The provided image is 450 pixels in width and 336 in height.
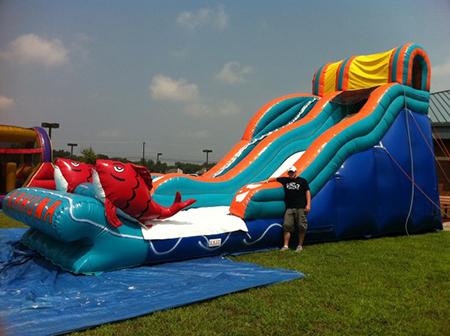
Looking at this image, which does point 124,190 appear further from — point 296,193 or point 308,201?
point 308,201

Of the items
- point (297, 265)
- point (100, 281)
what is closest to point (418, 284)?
point (297, 265)

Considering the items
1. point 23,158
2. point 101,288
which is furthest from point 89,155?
point 101,288

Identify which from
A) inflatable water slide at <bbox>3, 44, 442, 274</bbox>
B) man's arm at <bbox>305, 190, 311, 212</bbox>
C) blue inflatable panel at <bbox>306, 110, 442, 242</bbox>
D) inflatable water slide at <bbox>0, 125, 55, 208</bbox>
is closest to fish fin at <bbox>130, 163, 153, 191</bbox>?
inflatable water slide at <bbox>3, 44, 442, 274</bbox>

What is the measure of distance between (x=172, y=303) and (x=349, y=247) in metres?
2.96

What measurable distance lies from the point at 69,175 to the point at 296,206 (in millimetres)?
2775

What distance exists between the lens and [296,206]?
4.79 m

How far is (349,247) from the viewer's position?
4.90 m

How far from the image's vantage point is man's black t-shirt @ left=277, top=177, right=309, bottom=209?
15.7 feet

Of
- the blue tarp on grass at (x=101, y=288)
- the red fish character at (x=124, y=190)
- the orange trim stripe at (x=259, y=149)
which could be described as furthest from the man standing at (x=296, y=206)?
the red fish character at (x=124, y=190)

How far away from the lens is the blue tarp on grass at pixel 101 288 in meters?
2.44

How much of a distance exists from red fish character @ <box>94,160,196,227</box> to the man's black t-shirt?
175 centimetres

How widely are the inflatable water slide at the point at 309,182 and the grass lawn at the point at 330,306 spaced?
0.82m

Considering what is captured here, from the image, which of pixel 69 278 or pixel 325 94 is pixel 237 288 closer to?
pixel 69 278

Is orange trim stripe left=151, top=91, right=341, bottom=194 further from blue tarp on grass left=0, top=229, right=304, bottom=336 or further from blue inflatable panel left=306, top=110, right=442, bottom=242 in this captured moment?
blue tarp on grass left=0, top=229, right=304, bottom=336
